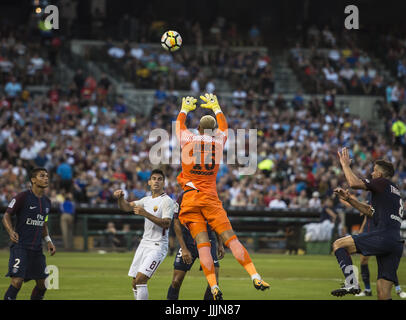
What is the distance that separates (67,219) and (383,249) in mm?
17143

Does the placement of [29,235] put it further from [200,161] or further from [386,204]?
[386,204]

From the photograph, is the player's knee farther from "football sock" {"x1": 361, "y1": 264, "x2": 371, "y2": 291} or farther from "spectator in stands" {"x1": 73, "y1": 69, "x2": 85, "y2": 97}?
"spectator in stands" {"x1": 73, "y1": 69, "x2": 85, "y2": 97}

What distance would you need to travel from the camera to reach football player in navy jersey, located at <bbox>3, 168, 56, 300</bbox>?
11805 millimetres

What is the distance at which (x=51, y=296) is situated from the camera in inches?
565

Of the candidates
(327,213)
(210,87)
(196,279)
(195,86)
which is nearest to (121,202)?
(196,279)

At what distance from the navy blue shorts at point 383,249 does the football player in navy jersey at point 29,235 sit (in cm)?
451

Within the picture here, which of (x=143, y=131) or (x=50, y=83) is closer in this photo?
(x=143, y=131)

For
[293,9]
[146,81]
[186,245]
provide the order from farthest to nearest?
[293,9], [146,81], [186,245]

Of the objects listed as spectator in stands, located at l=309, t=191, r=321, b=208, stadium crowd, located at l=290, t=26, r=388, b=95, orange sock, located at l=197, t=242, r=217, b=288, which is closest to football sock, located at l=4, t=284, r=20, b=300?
orange sock, located at l=197, t=242, r=217, b=288

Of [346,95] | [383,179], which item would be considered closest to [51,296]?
[383,179]

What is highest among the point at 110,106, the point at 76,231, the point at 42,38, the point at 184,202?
the point at 42,38

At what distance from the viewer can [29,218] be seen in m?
12.2

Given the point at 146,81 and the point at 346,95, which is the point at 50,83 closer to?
the point at 146,81

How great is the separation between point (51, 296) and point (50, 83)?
73.9 ft
